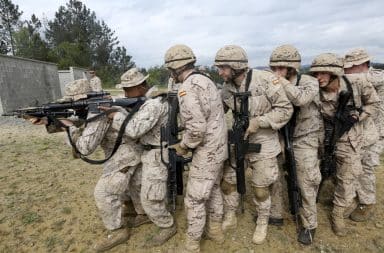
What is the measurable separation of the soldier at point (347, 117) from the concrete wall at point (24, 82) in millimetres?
13999

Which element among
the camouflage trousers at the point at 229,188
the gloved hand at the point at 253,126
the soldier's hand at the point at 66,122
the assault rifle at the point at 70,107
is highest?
the assault rifle at the point at 70,107

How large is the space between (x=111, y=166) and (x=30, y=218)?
1.73 metres

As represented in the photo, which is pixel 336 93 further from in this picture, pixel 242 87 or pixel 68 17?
pixel 68 17

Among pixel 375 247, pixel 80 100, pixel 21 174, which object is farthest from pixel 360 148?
pixel 21 174

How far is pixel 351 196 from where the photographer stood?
11.2ft

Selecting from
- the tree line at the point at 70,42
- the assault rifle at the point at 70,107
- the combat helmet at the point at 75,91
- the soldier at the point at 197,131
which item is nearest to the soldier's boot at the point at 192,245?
the soldier at the point at 197,131

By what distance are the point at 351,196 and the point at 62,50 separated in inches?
1582

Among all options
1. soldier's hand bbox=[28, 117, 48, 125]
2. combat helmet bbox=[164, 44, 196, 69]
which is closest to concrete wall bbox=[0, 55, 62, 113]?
soldier's hand bbox=[28, 117, 48, 125]

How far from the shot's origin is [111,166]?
329 cm

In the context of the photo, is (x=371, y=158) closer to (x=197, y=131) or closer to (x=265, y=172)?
(x=265, y=172)

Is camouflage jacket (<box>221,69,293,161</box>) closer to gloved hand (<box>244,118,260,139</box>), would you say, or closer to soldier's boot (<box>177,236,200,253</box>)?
gloved hand (<box>244,118,260,139</box>)

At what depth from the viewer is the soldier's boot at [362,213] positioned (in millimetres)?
3717

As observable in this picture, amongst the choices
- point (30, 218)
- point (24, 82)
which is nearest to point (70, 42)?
point (24, 82)

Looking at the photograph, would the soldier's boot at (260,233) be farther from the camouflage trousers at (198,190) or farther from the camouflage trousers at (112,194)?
the camouflage trousers at (112,194)
